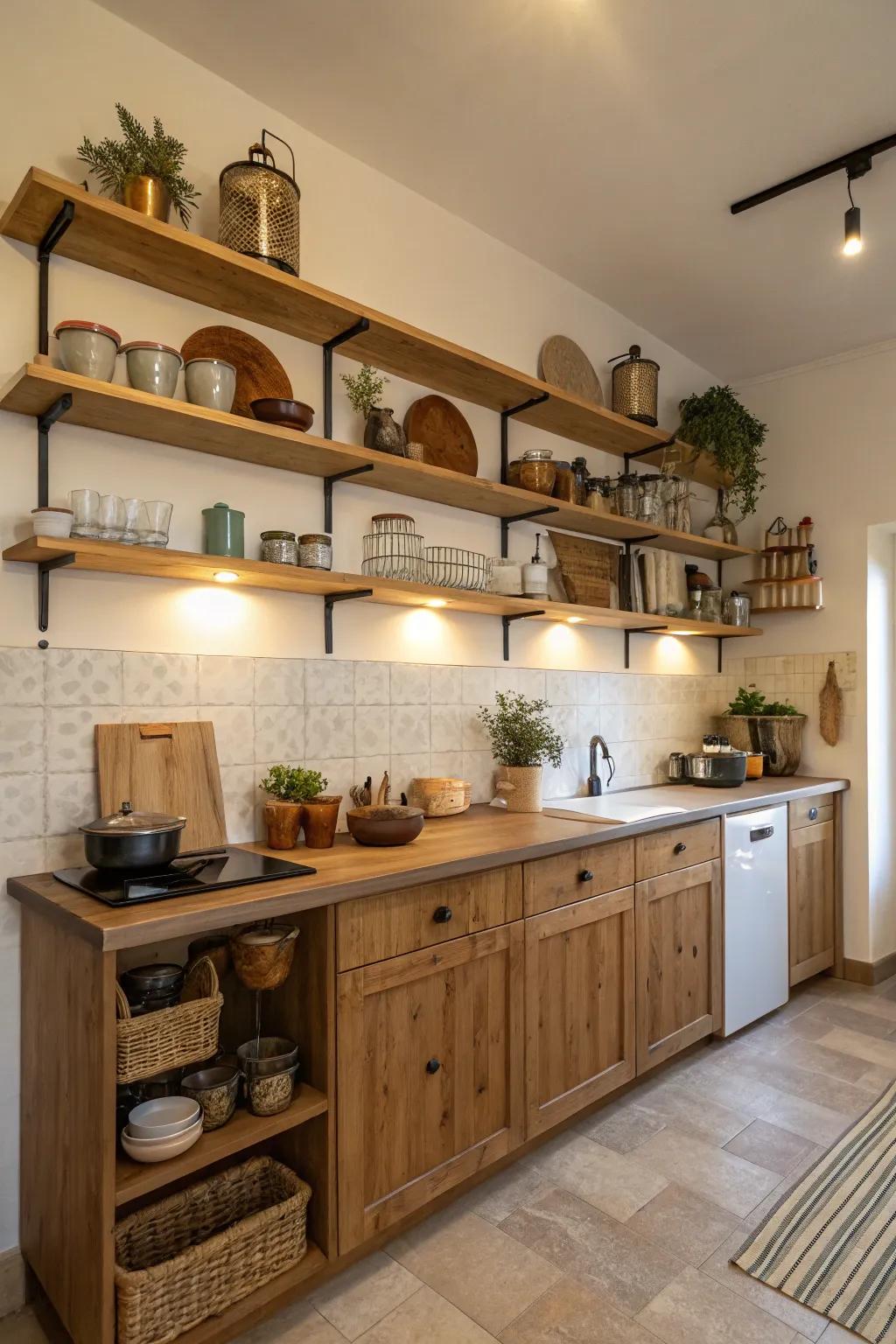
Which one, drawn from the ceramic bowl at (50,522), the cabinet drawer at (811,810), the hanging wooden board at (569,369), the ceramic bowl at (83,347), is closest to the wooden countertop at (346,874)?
the cabinet drawer at (811,810)

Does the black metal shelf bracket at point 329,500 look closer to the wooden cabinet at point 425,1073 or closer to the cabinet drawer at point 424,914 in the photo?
the cabinet drawer at point 424,914

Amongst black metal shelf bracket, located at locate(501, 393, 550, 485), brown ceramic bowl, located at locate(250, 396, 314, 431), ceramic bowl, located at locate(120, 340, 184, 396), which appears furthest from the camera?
black metal shelf bracket, located at locate(501, 393, 550, 485)

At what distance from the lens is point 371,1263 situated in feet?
6.11

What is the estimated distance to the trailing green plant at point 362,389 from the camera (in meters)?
2.48

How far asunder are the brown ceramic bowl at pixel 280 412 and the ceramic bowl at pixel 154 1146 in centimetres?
163

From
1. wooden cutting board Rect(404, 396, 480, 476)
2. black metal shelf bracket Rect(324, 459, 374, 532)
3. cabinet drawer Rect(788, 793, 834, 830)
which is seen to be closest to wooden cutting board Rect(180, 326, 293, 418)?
black metal shelf bracket Rect(324, 459, 374, 532)

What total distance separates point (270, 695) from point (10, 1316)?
1.50 metres

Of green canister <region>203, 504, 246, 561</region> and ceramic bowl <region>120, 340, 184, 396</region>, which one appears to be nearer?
ceramic bowl <region>120, 340, 184, 396</region>

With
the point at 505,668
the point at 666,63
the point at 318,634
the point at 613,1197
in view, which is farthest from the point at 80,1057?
the point at 666,63

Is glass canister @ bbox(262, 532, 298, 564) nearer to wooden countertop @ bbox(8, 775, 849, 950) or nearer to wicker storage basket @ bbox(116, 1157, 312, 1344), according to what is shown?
wooden countertop @ bbox(8, 775, 849, 950)

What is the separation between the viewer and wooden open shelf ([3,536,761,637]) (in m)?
1.73

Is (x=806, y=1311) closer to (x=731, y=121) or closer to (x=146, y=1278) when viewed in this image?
(x=146, y=1278)

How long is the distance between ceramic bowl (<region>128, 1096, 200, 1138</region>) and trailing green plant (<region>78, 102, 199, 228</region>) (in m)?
2.04

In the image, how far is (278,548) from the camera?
212 centimetres
